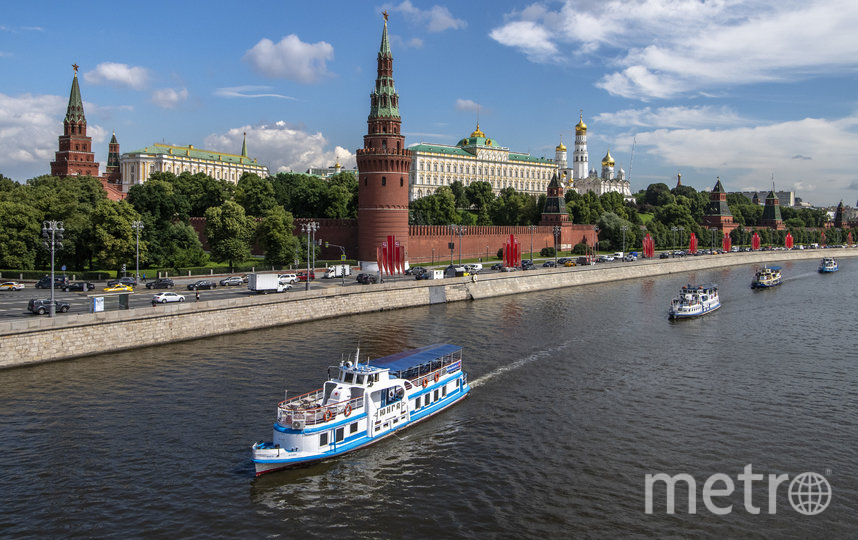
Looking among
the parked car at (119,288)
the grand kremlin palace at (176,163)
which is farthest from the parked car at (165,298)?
the grand kremlin palace at (176,163)

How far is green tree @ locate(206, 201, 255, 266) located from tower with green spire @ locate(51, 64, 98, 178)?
59.4 m

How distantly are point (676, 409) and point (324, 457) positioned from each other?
52.2ft

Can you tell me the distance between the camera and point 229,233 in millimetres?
73500

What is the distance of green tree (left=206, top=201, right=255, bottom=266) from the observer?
71.4m

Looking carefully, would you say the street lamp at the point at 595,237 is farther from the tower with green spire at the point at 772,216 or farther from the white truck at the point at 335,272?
the tower with green spire at the point at 772,216

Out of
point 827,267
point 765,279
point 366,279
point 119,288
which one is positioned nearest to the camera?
point 119,288

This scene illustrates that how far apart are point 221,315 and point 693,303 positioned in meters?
37.4

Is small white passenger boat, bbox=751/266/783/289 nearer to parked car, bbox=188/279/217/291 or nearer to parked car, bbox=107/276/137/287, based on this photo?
parked car, bbox=188/279/217/291

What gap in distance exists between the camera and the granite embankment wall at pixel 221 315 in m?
36.8

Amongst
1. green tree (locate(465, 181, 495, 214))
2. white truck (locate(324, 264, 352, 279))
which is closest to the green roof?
green tree (locate(465, 181, 495, 214))

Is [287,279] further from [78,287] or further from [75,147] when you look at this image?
[75,147]

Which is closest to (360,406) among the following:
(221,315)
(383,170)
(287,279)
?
(221,315)

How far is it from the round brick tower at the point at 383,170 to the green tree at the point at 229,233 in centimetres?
1366

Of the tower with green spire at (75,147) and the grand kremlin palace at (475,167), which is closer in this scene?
the tower with green spire at (75,147)
